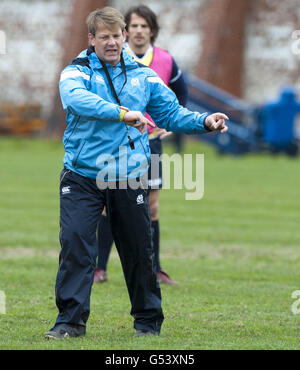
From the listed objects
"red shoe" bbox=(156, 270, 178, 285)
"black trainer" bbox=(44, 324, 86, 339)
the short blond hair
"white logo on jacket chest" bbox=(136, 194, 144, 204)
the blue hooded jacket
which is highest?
the short blond hair

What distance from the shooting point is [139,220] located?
5359mm

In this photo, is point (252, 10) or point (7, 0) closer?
point (252, 10)

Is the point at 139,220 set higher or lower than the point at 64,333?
higher

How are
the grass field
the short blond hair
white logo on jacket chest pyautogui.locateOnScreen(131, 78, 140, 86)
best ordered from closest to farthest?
the short blond hair < white logo on jacket chest pyautogui.locateOnScreen(131, 78, 140, 86) < the grass field

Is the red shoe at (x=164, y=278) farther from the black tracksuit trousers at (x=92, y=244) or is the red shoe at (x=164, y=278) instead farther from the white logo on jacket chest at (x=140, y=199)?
the white logo on jacket chest at (x=140, y=199)

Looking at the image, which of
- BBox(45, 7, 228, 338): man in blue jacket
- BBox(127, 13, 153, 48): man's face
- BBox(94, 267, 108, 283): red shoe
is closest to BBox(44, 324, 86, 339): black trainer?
BBox(45, 7, 228, 338): man in blue jacket

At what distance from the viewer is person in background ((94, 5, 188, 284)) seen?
293 inches

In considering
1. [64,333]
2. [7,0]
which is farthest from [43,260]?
[7,0]

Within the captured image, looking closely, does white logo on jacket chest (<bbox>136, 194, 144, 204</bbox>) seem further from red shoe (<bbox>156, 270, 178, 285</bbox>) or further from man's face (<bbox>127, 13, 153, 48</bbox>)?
man's face (<bbox>127, 13, 153, 48</bbox>)

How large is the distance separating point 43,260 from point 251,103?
78.2ft

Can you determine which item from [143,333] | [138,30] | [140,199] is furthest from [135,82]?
[138,30]

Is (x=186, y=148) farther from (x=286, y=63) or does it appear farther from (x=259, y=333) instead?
(x=259, y=333)

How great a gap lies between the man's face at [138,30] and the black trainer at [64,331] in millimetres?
3052

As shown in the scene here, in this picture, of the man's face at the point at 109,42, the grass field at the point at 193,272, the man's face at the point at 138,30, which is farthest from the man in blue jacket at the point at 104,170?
the man's face at the point at 138,30
